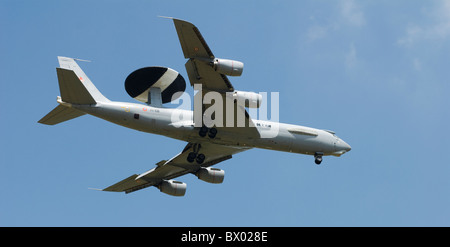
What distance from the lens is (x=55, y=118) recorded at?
35.7m

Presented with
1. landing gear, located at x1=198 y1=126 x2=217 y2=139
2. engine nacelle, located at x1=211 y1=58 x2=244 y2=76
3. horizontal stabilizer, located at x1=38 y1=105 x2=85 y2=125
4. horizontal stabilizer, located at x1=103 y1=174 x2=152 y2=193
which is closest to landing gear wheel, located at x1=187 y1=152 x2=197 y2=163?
landing gear, located at x1=198 y1=126 x2=217 y2=139

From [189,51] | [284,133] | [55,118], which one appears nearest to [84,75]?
[55,118]

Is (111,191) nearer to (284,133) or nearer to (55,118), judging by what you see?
(55,118)

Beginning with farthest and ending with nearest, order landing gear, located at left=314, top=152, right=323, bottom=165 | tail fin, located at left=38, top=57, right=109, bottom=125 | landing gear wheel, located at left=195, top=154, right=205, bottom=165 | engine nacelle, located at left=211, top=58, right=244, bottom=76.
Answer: landing gear, located at left=314, top=152, right=323, bottom=165 → landing gear wheel, located at left=195, top=154, right=205, bottom=165 → tail fin, located at left=38, top=57, right=109, bottom=125 → engine nacelle, located at left=211, top=58, right=244, bottom=76

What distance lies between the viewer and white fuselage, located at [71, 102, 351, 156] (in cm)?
3534

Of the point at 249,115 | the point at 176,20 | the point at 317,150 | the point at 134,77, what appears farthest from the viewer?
the point at 317,150

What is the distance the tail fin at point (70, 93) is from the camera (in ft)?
108

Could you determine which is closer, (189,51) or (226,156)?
(189,51)

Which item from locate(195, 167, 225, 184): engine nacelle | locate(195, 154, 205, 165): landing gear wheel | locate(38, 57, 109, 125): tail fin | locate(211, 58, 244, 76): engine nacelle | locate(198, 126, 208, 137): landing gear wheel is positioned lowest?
locate(195, 167, 225, 184): engine nacelle

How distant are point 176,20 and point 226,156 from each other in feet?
47.5

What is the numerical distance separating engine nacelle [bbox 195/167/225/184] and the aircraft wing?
0.34 meters

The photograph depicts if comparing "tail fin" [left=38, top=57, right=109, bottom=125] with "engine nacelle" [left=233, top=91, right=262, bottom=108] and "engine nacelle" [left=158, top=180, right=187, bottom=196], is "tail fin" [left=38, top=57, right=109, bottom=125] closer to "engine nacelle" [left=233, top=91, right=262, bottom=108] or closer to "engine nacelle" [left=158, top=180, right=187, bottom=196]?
"engine nacelle" [left=233, top=91, right=262, bottom=108]

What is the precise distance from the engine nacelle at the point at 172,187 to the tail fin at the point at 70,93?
10090 millimetres

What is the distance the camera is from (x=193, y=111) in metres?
36.6
